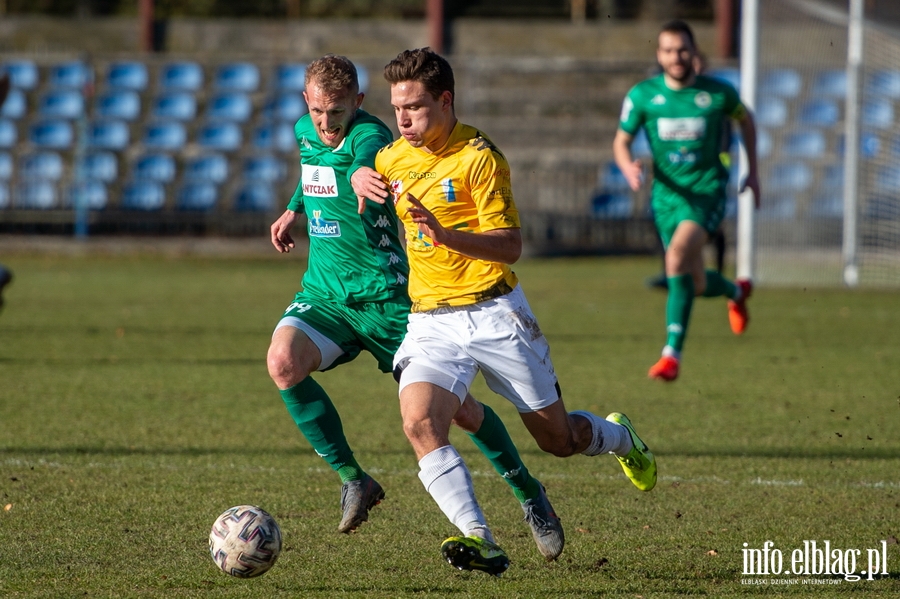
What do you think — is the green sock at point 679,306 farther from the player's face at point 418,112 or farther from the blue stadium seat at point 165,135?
the blue stadium seat at point 165,135

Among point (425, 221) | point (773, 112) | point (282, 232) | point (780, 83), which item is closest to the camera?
point (425, 221)

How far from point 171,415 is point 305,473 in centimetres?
176

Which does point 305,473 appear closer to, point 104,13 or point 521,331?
point 521,331

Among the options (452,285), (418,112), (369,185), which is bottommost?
(452,285)

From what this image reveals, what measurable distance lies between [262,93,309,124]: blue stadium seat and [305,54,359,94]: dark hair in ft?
55.2

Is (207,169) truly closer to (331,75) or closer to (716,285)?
(716,285)

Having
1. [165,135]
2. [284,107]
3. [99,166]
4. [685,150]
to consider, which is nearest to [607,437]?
[685,150]

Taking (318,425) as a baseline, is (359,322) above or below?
above

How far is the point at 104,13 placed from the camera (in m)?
24.6

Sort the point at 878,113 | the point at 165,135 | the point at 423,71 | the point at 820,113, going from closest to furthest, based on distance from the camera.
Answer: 1. the point at 423,71
2. the point at 878,113
3. the point at 820,113
4. the point at 165,135

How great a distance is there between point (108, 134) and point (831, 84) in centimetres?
1246

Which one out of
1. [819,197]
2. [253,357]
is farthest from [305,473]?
[819,197]

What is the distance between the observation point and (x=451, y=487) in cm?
392

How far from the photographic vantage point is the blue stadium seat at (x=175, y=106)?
2158cm
